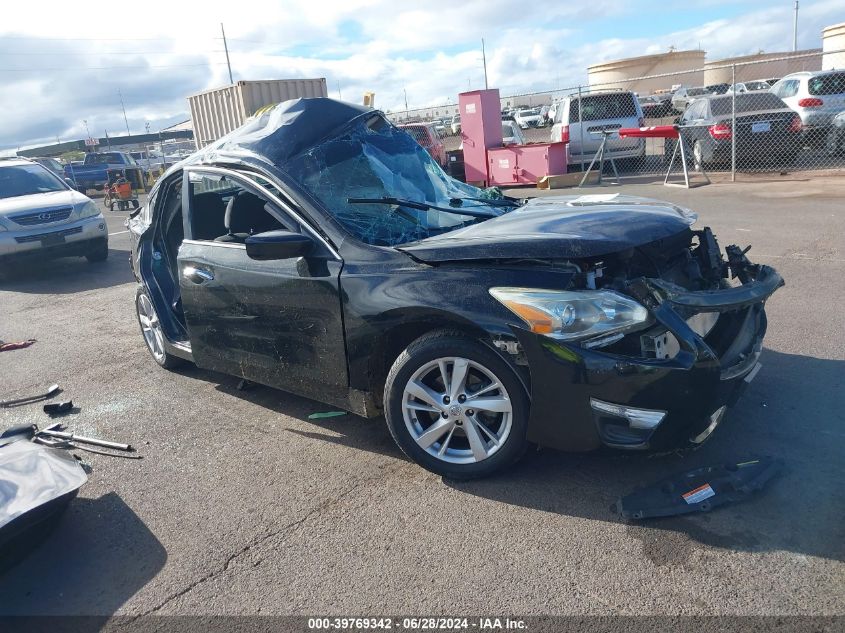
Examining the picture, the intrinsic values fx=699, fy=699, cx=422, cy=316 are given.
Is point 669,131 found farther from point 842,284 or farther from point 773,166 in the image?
point 842,284

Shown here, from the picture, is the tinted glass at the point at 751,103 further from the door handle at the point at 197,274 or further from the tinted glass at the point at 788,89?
the door handle at the point at 197,274

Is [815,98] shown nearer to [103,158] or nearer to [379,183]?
[379,183]

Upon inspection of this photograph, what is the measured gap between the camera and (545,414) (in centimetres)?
318

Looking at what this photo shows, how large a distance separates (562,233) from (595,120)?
45.5ft

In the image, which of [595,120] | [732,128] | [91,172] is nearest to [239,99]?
[595,120]

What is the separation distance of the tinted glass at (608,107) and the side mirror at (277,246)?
45.6 feet

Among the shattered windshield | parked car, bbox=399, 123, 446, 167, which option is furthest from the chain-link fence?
the shattered windshield

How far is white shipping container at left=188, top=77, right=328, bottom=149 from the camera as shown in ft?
60.8

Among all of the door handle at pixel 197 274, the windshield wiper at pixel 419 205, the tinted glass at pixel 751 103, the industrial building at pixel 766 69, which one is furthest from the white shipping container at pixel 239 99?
the industrial building at pixel 766 69

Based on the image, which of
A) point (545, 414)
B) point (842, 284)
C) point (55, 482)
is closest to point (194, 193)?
point (55, 482)

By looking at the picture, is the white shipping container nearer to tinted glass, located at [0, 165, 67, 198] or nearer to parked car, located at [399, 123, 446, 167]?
parked car, located at [399, 123, 446, 167]

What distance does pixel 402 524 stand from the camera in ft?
10.6

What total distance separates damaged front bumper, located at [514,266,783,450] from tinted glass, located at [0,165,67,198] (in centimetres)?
1114

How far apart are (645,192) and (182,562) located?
40.0ft
